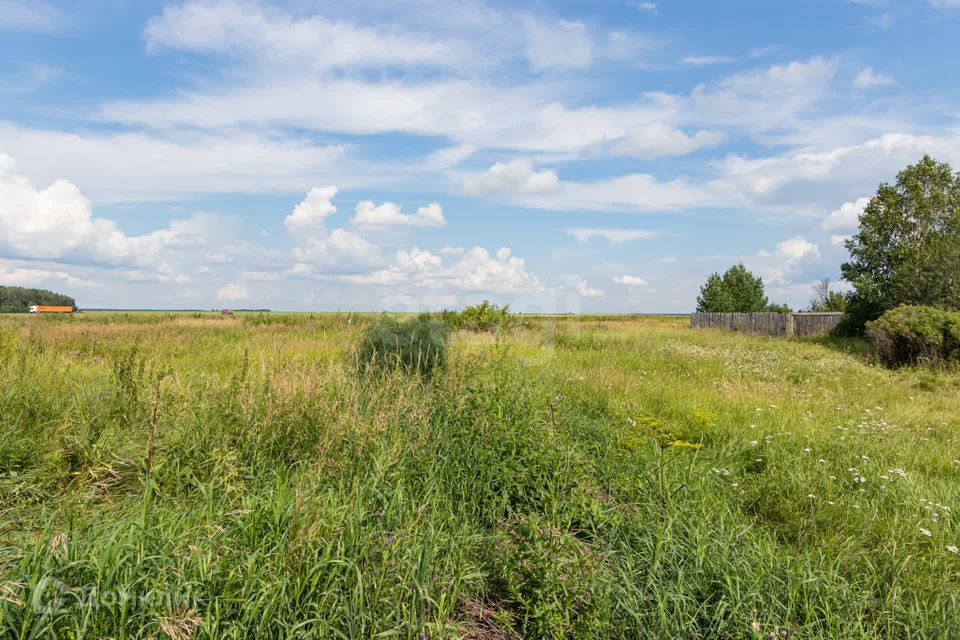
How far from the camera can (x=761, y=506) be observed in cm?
427

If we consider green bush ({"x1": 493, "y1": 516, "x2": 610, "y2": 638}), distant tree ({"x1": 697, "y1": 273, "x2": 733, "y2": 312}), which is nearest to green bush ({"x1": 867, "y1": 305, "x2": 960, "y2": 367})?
green bush ({"x1": 493, "y1": 516, "x2": 610, "y2": 638})

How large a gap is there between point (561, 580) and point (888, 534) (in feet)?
9.27

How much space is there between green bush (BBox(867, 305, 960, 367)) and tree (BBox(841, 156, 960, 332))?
5635 mm

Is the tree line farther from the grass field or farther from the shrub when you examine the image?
the grass field

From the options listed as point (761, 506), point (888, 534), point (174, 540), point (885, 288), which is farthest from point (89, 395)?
point (885, 288)

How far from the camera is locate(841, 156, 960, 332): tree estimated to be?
61.5 feet

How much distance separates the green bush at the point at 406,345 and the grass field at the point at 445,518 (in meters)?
1.30

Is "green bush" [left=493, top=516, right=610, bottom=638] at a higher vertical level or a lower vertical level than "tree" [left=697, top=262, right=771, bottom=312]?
lower

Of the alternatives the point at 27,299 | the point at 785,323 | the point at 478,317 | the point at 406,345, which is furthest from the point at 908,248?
the point at 27,299

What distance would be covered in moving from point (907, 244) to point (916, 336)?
9371 millimetres

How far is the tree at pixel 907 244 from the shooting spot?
18.7 meters

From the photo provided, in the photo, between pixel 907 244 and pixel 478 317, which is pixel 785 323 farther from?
pixel 478 317

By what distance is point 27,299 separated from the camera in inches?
3179

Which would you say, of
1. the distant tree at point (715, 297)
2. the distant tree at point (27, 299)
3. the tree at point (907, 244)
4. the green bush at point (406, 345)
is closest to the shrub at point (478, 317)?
the green bush at point (406, 345)
